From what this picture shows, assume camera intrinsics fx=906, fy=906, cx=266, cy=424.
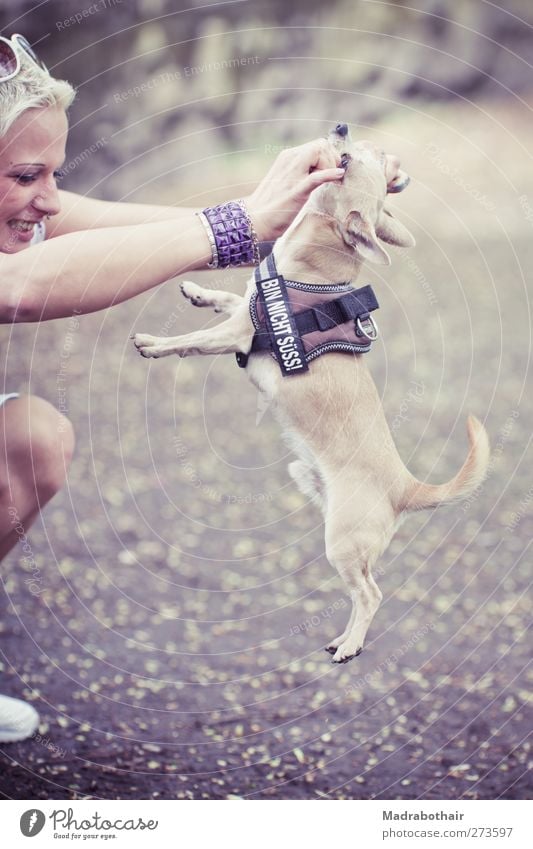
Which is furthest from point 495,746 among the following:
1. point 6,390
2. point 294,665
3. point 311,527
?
point 6,390

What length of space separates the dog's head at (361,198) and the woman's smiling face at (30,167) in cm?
42

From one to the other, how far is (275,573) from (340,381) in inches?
63.8

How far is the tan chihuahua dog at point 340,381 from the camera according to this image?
48.3 inches

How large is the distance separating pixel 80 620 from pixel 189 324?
94 cm

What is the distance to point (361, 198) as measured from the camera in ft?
4.02

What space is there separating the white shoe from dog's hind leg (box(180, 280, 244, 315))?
4.06 ft

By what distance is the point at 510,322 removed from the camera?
11.4 ft

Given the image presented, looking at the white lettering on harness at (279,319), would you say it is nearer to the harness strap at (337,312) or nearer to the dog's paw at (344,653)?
the harness strap at (337,312)

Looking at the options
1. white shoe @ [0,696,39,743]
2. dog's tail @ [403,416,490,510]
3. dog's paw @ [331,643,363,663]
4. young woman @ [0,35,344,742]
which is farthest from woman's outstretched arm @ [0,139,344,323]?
white shoe @ [0,696,39,743]

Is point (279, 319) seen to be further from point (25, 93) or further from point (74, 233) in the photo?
point (25, 93)

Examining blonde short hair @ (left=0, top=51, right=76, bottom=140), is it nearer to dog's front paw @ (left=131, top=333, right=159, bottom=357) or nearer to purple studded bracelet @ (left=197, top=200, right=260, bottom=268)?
purple studded bracelet @ (left=197, top=200, right=260, bottom=268)

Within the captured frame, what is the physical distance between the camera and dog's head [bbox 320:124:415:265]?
1.22 meters

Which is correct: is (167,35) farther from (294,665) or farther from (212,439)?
(294,665)

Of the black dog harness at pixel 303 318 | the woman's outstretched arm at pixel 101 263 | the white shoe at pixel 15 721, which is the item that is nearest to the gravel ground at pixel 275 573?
the white shoe at pixel 15 721
